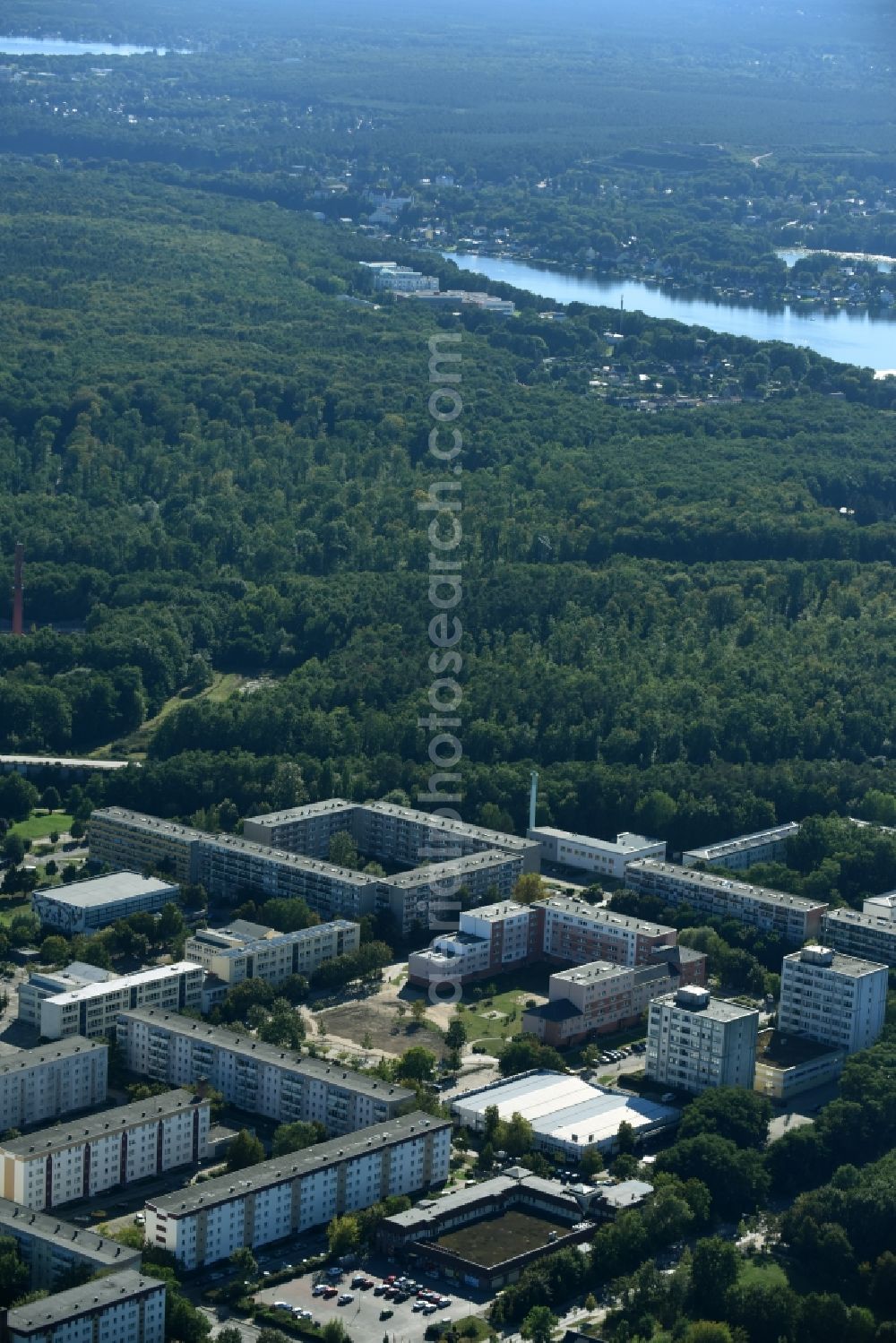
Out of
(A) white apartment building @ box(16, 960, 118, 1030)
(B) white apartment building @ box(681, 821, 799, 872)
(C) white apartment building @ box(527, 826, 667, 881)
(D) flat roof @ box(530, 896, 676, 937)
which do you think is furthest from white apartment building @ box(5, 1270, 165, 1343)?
(B) white apartment building @ box(681, 821, 799, 872)

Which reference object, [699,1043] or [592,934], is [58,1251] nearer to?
[699,1043]

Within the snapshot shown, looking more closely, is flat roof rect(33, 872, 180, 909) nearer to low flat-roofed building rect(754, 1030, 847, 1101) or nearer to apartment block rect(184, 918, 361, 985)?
apartment block rect(184, 918, 361, 985)

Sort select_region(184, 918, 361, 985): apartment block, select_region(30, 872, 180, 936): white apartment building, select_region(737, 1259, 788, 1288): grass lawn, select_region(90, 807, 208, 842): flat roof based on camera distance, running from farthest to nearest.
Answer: select_region(90, 807, 208, 842): flat roof < select_region(30, 872, 180, 936): white apartment building < select_region(184, 918, 361, 985): apartment block < select_region(737, 1259, 788, 1288): grass lawn

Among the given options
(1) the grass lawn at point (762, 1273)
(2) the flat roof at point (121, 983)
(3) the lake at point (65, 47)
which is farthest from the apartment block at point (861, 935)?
(3) the lake at point (65, 47)

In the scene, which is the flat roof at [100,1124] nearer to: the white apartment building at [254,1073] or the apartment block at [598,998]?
the white apartment building at [254,1073]

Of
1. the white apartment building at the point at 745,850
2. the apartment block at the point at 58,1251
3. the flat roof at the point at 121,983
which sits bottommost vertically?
the white apartment building at the point at 745,850

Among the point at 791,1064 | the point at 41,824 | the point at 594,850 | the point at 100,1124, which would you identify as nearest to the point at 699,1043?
the point at 791,1064
